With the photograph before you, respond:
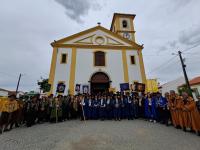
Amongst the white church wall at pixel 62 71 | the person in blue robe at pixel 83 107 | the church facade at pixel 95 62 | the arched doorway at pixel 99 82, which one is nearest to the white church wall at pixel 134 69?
the church facade at pixel 95 62

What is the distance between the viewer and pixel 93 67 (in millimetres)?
14555

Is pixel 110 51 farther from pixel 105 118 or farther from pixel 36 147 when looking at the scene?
pixel 36 147

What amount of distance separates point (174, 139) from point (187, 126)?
58.8 inches

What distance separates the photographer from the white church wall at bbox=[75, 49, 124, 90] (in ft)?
46.1

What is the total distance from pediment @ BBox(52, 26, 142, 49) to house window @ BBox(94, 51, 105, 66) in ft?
4.05

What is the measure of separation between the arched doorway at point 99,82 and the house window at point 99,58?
1.21 m

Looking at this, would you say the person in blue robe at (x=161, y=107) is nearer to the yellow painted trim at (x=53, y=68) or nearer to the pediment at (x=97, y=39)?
the yellow painted trim at (x=53, y=68)

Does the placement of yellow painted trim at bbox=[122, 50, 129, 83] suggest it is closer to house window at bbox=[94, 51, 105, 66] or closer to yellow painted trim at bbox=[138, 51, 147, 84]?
yellow painted trim at bbox=[138, 51, 147, 84]

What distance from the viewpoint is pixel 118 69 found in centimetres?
1482

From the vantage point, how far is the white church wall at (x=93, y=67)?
14.0m

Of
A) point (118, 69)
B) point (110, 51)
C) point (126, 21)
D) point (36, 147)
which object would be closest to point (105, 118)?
point (36, 147)

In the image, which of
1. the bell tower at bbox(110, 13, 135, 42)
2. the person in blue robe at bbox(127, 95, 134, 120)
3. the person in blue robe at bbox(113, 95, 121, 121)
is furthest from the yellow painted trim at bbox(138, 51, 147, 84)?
the person in blue robe at bbox(113, 95, 121, 121)

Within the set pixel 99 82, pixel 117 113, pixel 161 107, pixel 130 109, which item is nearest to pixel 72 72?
pixel 99 82

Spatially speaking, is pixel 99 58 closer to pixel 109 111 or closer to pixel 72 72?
pixel 72 72
